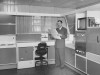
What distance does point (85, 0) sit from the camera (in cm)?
615

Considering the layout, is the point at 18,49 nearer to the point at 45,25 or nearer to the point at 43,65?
the point at 43,65

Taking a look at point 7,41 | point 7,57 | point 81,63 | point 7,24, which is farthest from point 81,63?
point 7,24

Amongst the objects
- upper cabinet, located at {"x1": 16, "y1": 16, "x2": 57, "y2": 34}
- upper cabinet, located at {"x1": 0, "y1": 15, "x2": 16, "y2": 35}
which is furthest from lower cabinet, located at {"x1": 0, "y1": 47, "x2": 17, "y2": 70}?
upper cabinet, located at {"x1": 16, "y1": 16, "x2": 57, "y2": 34}

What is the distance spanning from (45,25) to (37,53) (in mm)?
1289

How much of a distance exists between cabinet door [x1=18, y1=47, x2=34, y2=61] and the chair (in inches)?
9.4

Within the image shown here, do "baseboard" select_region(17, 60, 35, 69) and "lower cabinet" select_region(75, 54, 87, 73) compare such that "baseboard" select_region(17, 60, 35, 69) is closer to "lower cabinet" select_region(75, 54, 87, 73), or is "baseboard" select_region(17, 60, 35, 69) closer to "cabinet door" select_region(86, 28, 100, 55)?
"lower cabinet" select_region(75, 54, 87, 73)

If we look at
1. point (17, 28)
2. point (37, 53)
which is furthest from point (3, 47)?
point (37, 53)

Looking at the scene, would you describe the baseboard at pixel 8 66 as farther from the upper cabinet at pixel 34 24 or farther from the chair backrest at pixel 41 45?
the upper cabinet at pixel 34 24

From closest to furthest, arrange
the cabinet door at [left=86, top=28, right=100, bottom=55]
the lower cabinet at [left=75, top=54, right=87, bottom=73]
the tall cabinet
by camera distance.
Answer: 1. the cabinet door at [left=86, top=28, right=100, bottom=55]
2. the lower cabinet at [left=75, top=54, right=87, bottom=73]
3. the tall cabinet

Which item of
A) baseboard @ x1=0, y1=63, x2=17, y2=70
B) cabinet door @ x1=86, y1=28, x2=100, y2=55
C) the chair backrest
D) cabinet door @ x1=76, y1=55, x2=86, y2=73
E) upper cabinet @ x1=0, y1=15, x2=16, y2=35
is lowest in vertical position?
baseboard @ x1=0, y1=63, x2=17, y2=70

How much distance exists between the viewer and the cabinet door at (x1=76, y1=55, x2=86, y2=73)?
374cm

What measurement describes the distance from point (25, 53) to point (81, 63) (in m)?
2.07

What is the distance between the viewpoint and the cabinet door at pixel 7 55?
14.7ft

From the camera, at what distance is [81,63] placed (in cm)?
389
